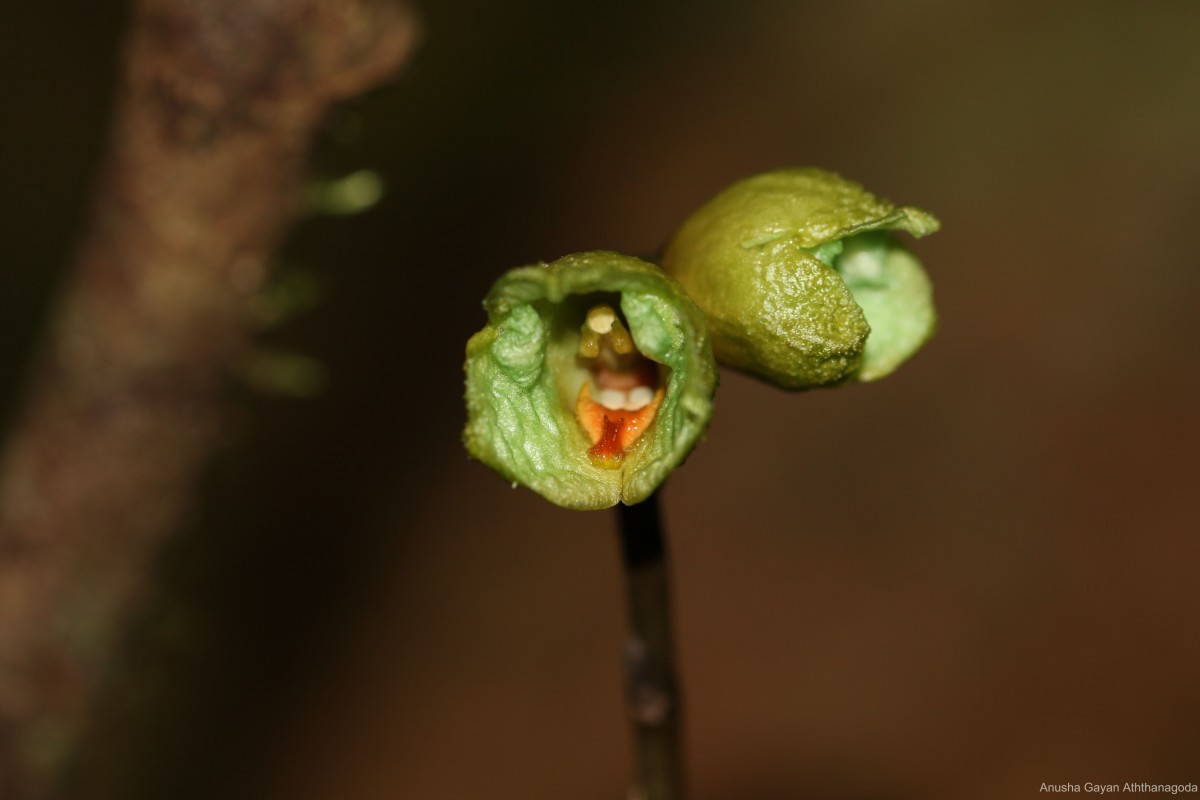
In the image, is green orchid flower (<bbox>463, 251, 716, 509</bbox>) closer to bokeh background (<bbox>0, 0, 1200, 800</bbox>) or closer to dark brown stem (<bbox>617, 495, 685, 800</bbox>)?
dark brown stem (<bbox>617, 495, 685, 800</bbox>)

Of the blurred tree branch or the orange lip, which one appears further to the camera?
the blurred tree branch

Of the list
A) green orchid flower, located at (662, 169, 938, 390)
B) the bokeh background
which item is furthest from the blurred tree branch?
the bokeh background

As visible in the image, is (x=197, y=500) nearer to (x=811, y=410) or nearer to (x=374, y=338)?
(x=374, y=338)

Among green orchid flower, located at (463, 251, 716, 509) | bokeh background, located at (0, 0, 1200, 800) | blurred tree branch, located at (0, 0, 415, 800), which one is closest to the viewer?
green orchid flower, located at (463, 251, 716, 509)

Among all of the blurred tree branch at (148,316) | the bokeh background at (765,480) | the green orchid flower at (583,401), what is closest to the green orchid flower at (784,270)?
the green orchid flower at (583,401)

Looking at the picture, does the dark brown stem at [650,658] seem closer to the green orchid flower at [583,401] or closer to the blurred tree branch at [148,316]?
the green orchid flower at [583,401]

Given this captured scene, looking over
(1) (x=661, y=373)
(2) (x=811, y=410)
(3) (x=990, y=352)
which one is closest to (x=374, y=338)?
(2) (x=811, y=410)
